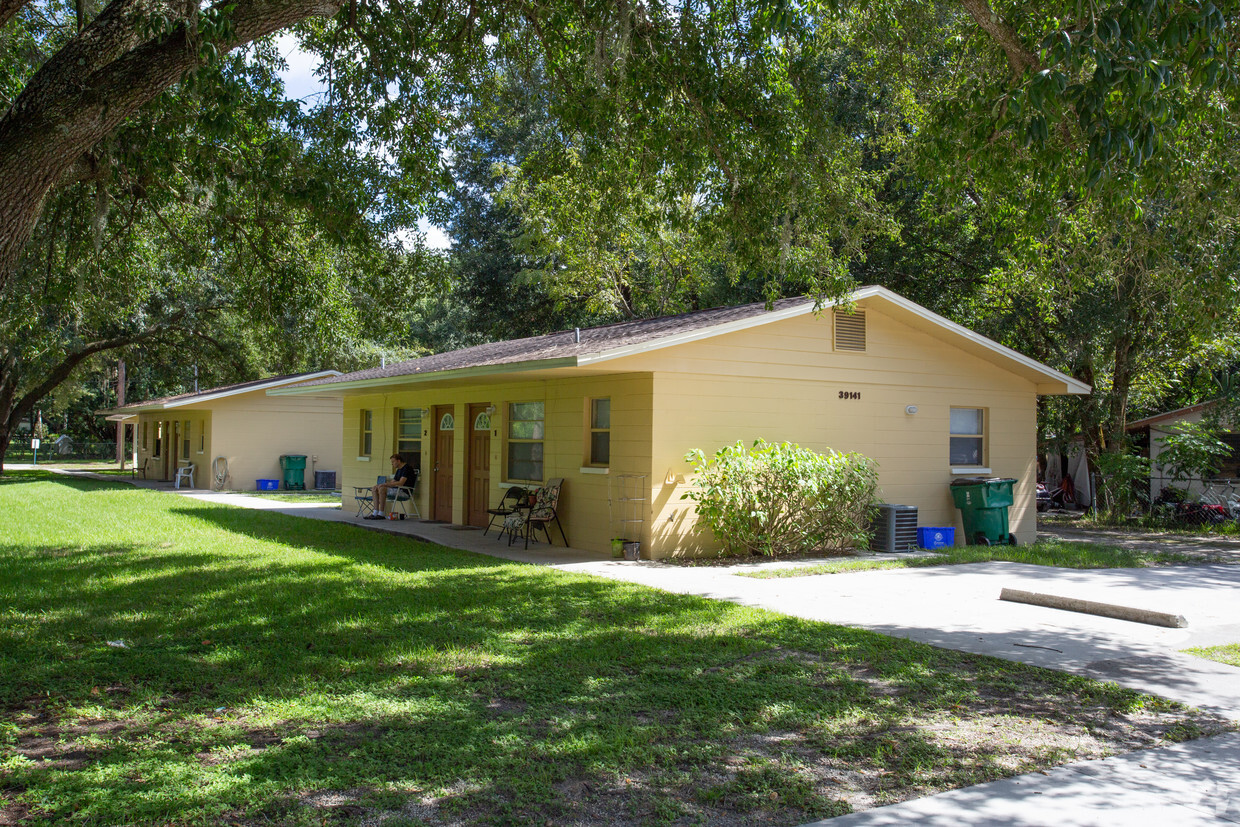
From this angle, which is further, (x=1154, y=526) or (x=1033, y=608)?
(x=1154, y=526)

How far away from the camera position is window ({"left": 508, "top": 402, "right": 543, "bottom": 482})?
14438 millimetres

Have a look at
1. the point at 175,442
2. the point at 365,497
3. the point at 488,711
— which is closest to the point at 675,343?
the point at 488,711

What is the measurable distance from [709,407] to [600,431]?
162 centimetres

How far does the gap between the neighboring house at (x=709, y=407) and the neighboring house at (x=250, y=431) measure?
11.4m

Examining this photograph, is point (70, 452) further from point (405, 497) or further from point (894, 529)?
point (894, 529)

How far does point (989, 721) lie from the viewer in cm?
531

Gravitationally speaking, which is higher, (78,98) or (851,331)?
(78,98)

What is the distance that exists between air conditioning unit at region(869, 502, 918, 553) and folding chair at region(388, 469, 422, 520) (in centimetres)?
830

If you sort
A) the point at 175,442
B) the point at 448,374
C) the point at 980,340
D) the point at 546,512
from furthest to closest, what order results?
the point at 175,442
the point at 980,340
the point at 546,512
the point at 448,374

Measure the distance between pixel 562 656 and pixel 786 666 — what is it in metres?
1.55

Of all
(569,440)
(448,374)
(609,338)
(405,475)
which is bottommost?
(405,475)

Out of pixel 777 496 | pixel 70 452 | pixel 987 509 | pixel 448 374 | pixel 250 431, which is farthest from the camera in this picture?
pixel 70 452

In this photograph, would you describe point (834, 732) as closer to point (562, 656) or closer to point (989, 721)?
point (989, 721)

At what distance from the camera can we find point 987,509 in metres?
14.3
